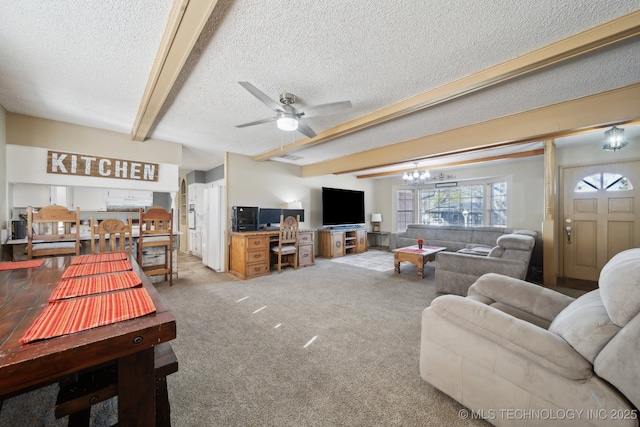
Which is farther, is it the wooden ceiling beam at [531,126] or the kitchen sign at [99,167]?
the kitchen sign at [99,167]

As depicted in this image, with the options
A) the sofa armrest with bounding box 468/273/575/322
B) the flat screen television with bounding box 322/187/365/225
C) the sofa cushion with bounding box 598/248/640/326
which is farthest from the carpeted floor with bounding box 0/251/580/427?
the flat screen television with bounding box 322/187/365/225

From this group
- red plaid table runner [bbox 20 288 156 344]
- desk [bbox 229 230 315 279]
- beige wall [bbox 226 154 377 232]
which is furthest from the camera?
beige wall [bbox 226 154 377 232]

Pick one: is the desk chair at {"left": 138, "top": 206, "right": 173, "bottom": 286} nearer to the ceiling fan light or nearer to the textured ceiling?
the textured ceiling

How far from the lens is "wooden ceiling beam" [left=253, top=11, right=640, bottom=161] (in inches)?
59.5

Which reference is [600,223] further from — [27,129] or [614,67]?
[27,129]

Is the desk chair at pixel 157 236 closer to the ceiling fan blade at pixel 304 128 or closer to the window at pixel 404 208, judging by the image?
the ceiling fan blade at pixel 304 128

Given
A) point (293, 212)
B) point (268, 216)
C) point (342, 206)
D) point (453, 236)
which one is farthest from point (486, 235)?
point (268, 216)

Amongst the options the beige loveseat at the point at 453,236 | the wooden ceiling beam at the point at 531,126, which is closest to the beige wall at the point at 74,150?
the wooden ceiling beam at the point at 531,126

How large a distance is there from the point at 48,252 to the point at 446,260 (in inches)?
183

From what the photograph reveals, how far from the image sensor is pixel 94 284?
4.17 feet

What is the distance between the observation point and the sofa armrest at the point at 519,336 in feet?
3.39

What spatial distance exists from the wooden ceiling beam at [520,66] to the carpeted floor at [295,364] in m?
2.26

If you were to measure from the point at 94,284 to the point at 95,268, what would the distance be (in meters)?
0.46

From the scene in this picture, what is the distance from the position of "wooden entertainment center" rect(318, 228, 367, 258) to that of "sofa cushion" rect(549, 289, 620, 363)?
16.2 feet
